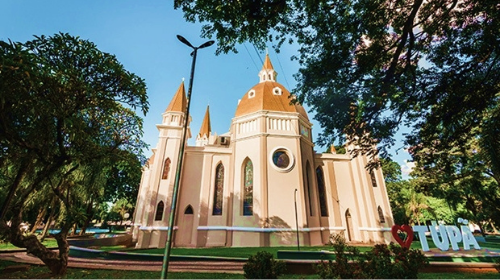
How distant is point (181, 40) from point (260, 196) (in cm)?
1407

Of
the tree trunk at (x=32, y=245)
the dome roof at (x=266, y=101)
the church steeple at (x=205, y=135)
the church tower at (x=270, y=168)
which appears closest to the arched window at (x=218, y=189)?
the church tower at (x=270, y=168)

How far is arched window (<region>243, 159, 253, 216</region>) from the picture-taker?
1886 centimetres

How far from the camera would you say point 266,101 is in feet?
72.6

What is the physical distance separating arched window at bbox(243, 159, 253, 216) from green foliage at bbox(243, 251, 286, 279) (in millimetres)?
11894

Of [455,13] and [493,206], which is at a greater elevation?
[455,13]

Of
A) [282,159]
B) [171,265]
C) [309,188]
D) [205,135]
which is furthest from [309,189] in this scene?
[205,135]

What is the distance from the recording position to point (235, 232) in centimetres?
1823

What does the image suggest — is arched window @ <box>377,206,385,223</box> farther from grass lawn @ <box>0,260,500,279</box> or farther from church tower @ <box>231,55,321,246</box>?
grass lawn @ <box>0,260,500,279</box>

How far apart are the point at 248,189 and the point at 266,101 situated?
875 cm

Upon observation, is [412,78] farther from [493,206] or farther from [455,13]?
[493,206]

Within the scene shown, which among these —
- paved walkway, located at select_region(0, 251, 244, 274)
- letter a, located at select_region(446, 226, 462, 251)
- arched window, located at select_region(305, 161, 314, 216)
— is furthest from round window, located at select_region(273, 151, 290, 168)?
letter a, located at select_region(446, 226, 462, 251)

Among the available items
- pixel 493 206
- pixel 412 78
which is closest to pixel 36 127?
pixel 412 78

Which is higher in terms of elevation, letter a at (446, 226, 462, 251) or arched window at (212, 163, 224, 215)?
arched window at (212, 163, 224, 215)

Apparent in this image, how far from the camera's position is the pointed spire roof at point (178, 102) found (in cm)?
2342
